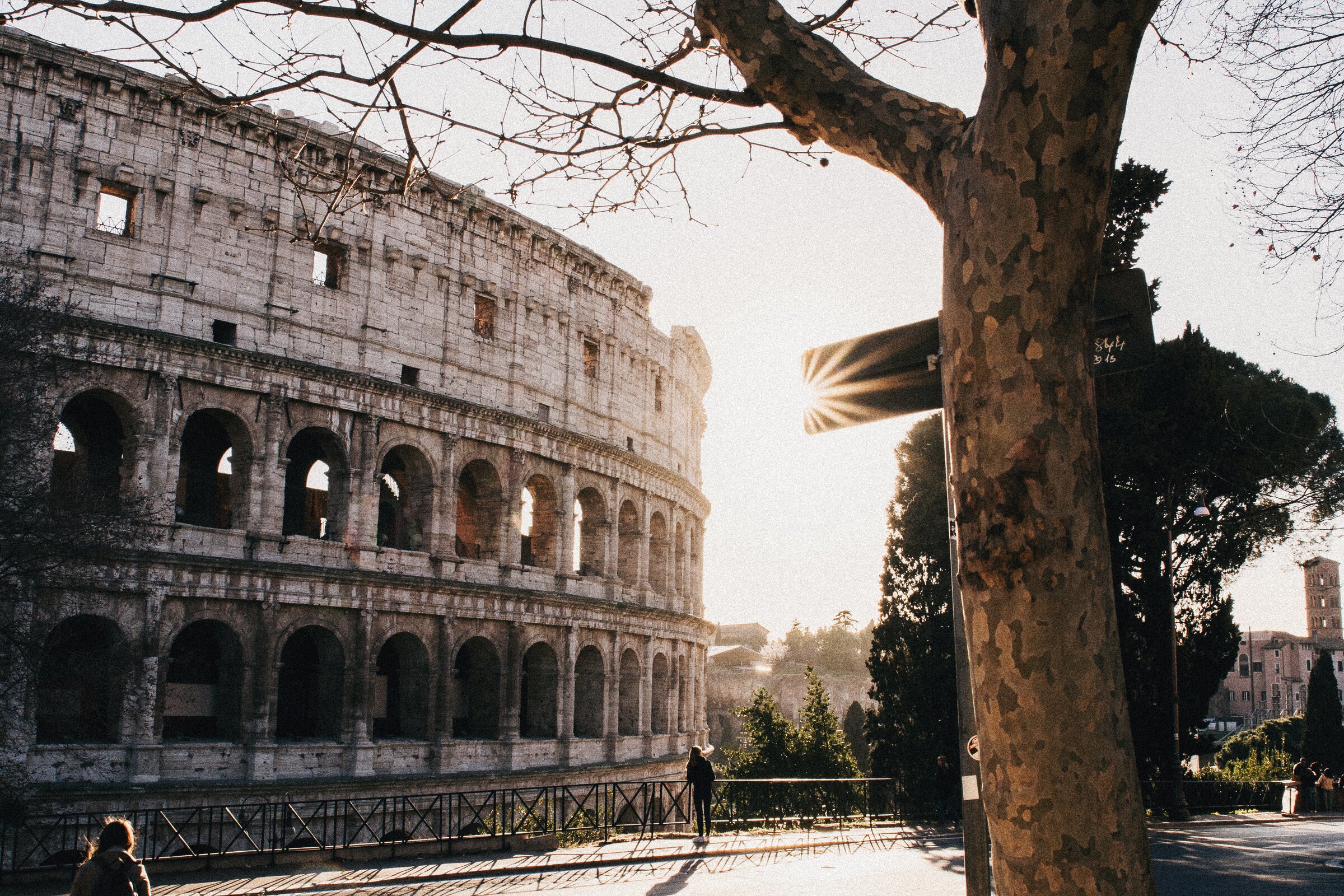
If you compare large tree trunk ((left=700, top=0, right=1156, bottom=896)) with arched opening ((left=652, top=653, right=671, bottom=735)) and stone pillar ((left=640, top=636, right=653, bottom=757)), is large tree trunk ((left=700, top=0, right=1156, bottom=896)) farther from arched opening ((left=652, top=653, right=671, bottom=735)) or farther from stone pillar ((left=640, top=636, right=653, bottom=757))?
arched opening ((left=652, top=653, right=671, bottom=735))

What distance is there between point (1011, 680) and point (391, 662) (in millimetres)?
24797

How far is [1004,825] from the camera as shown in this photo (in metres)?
2.46

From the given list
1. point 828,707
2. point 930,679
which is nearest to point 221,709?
point 930,679

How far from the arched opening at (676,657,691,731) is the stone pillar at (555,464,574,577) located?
6.95 metres

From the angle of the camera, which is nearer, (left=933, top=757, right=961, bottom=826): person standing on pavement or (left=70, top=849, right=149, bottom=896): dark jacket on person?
(left=70, top=849, right=149, bottom=896): dark jacket on person

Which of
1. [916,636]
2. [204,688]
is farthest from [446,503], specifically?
[916,636]

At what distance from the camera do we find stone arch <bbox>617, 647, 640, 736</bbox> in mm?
30703

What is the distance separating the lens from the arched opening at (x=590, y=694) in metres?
29.1

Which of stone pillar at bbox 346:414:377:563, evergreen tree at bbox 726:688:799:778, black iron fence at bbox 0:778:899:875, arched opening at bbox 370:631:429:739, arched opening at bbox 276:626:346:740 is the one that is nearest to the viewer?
black iron fence at bbox 0:778:899:875

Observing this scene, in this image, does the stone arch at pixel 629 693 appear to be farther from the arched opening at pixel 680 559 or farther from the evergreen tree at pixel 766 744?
the arched opening at pixel 680 559

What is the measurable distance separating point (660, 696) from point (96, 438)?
17995 mm

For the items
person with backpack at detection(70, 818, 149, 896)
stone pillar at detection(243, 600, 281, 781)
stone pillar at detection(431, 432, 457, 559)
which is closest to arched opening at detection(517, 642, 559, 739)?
stone pillar at detection(431, 432, 457, 559)

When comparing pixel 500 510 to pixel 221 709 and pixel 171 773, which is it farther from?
pixel 171 773

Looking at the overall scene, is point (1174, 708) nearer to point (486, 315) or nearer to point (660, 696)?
point (660, 696)
